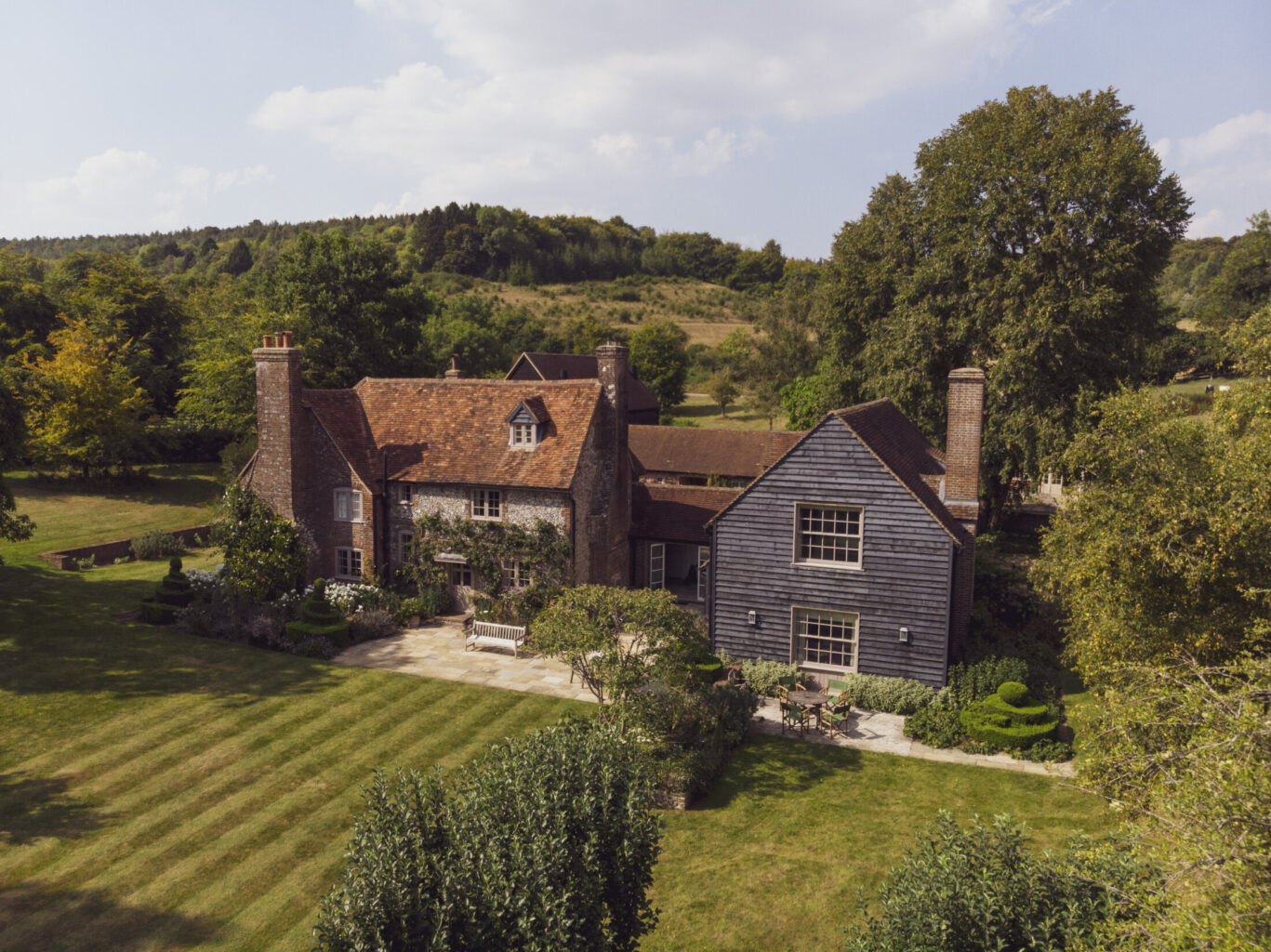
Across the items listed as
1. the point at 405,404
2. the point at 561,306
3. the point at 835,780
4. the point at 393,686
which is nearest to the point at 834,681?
the point at 835,780

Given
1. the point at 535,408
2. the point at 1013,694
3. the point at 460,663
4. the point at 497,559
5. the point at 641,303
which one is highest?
the point at 641,303

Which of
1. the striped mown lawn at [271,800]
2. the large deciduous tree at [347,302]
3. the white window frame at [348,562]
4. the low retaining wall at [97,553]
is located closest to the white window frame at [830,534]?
the striped mown lawn at [271,800]

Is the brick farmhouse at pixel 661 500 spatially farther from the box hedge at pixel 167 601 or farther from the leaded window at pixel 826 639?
the box hedge at pixel 167 601

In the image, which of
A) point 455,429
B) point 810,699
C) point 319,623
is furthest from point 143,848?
point 455,429

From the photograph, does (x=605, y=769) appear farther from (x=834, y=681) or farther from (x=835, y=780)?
(x=834, y=681)

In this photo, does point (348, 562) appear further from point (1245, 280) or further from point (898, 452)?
point (1245, 280)

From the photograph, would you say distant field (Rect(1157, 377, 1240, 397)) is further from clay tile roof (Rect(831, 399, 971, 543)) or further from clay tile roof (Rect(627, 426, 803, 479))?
clay tile roof (Rect(831, 399, 971, 543))
